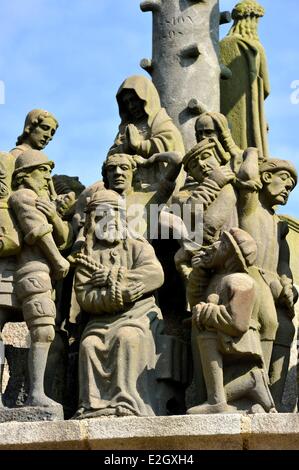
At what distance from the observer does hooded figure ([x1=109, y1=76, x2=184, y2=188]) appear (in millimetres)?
19281

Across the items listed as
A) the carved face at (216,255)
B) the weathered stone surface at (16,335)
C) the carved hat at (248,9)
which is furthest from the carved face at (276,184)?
the carved hat at (248,9)

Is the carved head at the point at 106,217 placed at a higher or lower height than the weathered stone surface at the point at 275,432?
higher

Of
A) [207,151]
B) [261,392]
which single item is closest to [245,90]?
[207,151]

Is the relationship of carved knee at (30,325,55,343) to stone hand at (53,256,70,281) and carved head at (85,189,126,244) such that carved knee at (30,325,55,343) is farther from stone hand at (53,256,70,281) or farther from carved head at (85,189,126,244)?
carved head at (85,189,126,244)

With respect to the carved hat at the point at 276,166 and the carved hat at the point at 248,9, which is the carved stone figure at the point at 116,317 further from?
the carved hat at the point at 248,9

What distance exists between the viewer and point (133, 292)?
1770cm

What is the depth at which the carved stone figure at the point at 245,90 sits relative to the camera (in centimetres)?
2078

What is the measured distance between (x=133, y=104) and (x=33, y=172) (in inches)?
69.1

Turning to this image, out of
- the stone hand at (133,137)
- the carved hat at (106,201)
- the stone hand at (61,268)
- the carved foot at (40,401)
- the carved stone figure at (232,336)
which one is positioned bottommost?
the carved foot at (40,401)

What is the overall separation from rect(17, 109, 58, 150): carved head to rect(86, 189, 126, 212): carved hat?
79 centimetres

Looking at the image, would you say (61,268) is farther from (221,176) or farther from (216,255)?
(221,176)

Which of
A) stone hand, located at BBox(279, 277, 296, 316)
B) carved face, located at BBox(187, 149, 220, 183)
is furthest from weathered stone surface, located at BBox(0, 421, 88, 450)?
carved face, located at BBox(187, 149, 220, 183)

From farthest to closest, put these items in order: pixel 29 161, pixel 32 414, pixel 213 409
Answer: pixel 29 161, pixel 32 414, pixel 213 409

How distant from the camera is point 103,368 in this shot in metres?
17.6
